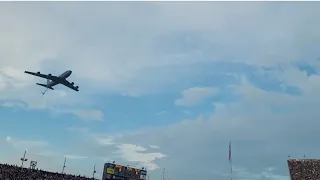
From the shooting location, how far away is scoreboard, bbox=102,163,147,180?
95.6 metres

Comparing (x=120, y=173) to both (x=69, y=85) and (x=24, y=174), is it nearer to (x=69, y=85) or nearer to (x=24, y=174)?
(x=24, y=174)

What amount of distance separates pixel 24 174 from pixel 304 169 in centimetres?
6094

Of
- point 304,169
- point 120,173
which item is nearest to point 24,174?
point 120,173

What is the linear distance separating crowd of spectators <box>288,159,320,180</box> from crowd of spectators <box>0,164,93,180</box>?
53.1m

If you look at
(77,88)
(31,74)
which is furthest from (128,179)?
(31,74)

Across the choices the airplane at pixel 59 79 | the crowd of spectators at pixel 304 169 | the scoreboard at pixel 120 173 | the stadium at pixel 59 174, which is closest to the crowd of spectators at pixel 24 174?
the stadium at pixel 59 174

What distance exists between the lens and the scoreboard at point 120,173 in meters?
95.6

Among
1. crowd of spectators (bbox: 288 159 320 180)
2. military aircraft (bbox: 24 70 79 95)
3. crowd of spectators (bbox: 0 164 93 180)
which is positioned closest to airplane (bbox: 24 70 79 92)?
military aircraft (bbox: 24 70 79 95)

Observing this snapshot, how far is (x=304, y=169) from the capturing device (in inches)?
3063

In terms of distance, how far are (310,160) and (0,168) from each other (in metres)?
66.3

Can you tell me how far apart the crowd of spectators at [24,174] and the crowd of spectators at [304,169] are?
53.1 m

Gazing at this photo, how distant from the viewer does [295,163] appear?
7981 centimetres

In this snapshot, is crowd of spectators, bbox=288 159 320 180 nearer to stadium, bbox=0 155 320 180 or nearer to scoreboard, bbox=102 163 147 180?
stadium, bbox=0 155 320 180

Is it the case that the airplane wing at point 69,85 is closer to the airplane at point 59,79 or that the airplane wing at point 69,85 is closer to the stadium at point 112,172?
the airplane at point 59,79
